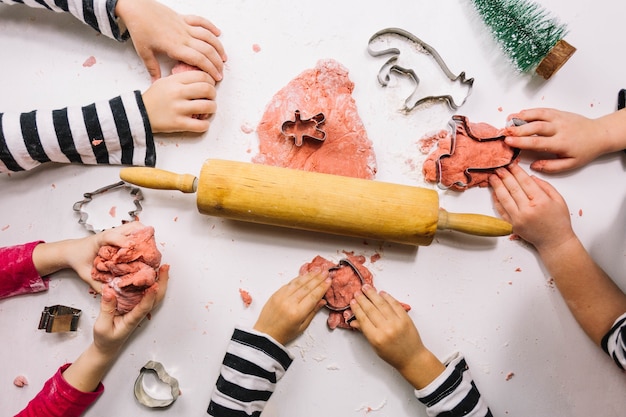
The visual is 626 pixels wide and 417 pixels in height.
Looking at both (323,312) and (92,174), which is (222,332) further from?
(92,174)

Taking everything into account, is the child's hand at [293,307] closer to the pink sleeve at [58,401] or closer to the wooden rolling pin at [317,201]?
the wooden rolling pin at [317,201]

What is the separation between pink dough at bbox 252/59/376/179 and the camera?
1084 mm

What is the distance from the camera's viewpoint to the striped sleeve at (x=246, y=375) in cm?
101

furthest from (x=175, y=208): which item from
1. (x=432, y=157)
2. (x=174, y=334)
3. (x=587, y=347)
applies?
(x=587, y=347)

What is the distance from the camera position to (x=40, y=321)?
41.8 inches

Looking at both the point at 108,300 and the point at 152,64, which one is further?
the point at 152,64

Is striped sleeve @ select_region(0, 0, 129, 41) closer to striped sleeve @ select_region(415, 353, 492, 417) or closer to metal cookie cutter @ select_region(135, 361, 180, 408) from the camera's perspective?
metal cookie cutter @ select_region(135, 361, 180, 408)

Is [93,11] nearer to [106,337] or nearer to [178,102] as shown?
[178,102]

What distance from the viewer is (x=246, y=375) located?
101 cm

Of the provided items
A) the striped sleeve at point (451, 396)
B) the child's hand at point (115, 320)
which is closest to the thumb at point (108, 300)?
the child's hand at point (115, 320)

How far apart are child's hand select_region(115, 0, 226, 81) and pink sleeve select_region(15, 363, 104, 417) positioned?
702 mm

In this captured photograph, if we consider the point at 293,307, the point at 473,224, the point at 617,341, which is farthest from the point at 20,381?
the point at 617,341

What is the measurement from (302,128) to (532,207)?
0.52 m

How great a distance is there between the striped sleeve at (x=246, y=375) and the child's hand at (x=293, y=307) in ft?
0.09
